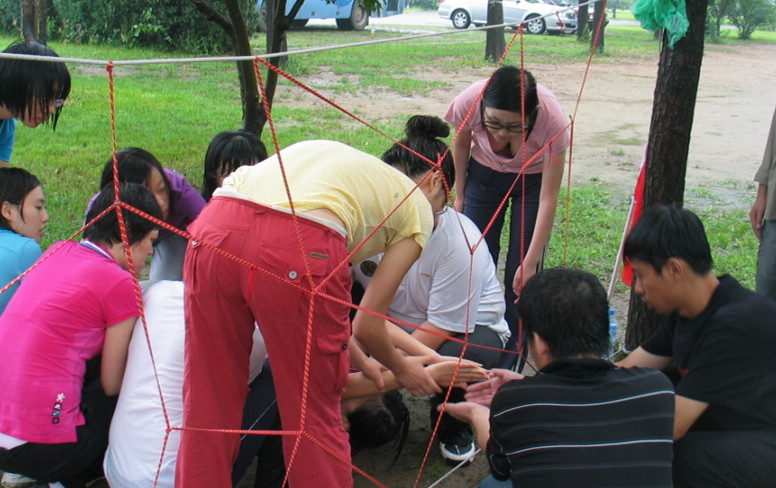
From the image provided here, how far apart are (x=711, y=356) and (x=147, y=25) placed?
11.5 metres

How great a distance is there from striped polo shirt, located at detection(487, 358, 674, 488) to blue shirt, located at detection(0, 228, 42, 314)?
1516 mm

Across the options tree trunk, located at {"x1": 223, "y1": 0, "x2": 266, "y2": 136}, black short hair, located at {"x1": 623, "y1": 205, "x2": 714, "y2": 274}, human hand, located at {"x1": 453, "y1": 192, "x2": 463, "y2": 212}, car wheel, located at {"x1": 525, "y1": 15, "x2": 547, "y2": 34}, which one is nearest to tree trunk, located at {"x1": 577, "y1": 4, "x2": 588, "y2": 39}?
car wheel, located at {"x1": 525, "y1": 15, "x2": 547, "y2": 34}

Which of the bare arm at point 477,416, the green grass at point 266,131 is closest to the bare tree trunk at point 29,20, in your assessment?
the green grass at point 266,131

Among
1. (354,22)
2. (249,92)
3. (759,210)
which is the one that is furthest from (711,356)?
(354,22)

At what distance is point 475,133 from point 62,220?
8.56ft

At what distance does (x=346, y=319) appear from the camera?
6.01 ft

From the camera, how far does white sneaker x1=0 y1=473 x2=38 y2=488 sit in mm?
2139

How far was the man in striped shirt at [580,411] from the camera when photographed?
1434mm

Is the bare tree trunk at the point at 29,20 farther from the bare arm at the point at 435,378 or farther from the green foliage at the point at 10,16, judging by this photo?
the green foliage at the point at 10,16

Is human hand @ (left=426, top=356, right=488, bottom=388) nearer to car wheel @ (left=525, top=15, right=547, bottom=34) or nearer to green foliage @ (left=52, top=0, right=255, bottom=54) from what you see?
green foliage @ (left=52, top=0, right=255, bottom=54)

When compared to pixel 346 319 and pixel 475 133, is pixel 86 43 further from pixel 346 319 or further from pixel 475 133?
pixel 346 319

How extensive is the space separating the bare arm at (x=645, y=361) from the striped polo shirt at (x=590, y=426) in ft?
1.78

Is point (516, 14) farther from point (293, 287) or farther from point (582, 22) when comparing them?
point (293, 287)

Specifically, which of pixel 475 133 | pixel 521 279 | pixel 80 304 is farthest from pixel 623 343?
pixel 80 304
